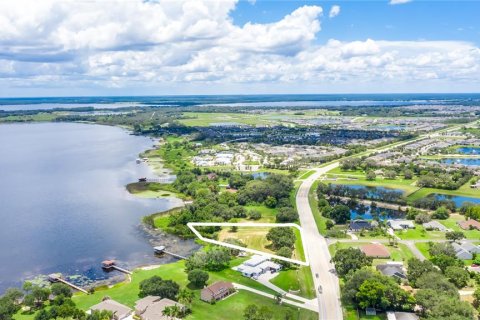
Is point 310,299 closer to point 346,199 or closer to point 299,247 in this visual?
point 299,247

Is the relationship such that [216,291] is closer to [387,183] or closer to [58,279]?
[58,279]

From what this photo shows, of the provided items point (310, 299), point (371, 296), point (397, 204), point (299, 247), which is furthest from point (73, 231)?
point (397, 204)

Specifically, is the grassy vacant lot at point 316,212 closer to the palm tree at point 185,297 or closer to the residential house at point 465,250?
the residential house at point 465,250

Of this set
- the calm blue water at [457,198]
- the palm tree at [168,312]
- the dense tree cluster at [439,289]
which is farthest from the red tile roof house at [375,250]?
the calm blue water at [457,198]

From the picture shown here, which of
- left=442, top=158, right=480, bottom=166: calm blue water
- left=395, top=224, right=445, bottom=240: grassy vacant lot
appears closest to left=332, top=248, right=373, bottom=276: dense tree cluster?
left=395, top=224, right=445, bottom=240: grassy vacant lot

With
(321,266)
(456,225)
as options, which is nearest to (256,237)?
(321,266)
